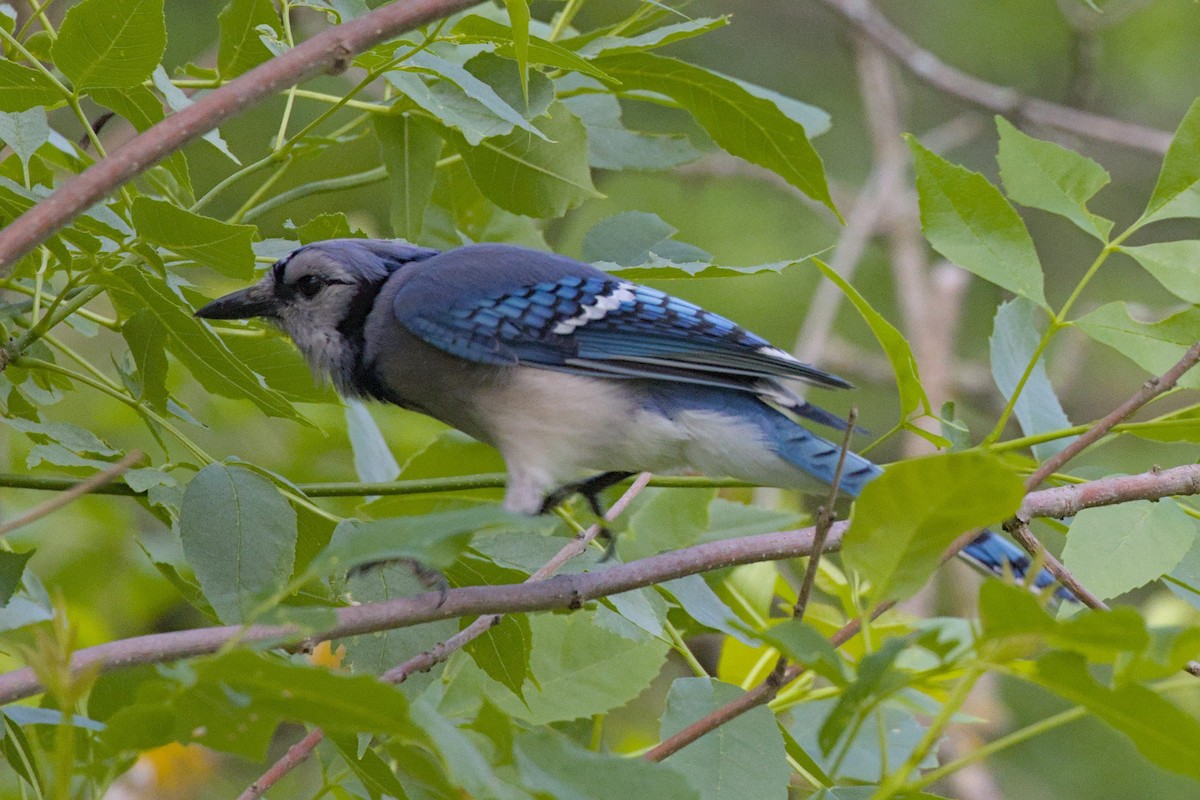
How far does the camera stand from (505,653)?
4.86 feet

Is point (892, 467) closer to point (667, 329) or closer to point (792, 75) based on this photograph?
point (667, 329)

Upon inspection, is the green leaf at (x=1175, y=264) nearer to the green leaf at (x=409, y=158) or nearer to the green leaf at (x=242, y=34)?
the green leaf at (x=409, y=158)

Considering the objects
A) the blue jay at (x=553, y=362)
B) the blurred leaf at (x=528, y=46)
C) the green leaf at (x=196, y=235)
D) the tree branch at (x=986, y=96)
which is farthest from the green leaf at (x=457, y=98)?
the tree branch at (x=986, y=96)

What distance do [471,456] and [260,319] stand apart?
420 mm

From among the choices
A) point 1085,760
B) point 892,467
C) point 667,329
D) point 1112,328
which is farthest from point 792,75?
point 892,467

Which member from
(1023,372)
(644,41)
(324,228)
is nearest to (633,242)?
(644,41)

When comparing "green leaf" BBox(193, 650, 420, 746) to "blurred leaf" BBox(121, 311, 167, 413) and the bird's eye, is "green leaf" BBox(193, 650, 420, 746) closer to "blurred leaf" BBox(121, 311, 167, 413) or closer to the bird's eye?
"blurred leaf" BBox(121, 311, 167, 413)

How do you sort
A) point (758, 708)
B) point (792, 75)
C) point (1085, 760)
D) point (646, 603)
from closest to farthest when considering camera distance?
point (758, 708) → point (646, 603) → point (1085, 760) → point (792, 75)

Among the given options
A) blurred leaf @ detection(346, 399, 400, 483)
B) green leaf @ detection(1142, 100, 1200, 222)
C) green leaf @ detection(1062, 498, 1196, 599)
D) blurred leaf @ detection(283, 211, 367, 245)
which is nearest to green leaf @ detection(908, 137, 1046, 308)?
green leaf @ detection(1142, 100, 1200, 222)

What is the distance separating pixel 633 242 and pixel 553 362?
331mm

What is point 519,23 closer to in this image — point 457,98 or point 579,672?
point 457,98

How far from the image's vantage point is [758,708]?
1411 millimetres

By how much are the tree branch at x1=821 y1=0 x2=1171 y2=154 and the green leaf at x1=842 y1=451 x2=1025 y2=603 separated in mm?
3157

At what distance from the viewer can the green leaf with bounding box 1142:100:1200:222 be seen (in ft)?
4.77
